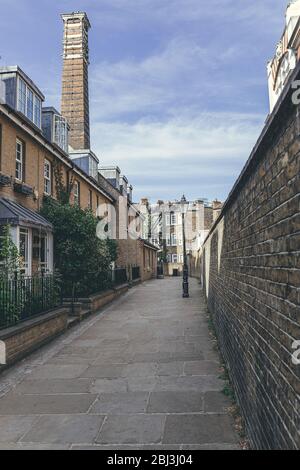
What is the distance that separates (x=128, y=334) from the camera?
33.7 feet

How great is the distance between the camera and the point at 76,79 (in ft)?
90.8

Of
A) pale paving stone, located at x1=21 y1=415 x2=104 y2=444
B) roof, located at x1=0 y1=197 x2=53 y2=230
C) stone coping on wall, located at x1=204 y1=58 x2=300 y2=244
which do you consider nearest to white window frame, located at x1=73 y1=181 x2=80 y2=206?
roof, located at x1=0 y1=197 x2=53 y2=230

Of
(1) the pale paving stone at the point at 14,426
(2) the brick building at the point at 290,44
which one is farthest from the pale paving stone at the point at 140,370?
(2) the brick building at the point at 290,44

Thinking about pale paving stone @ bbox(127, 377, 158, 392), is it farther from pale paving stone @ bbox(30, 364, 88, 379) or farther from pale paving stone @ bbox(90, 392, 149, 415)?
pale paving stone @ bbox(30, 364, 88, 379)

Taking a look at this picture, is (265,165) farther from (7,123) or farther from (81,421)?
(7,123)

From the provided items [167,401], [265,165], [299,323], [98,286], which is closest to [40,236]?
[98,286]

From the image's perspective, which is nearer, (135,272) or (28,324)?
(28,324)

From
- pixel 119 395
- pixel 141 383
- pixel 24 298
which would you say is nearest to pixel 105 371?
pixel 141 383

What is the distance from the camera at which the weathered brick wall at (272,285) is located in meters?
2.44

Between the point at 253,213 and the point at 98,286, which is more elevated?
the point at 253,213

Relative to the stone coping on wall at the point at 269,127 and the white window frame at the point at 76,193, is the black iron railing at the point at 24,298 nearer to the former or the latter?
the stone coping on wall at the point at 269,127

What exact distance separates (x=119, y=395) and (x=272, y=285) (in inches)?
139

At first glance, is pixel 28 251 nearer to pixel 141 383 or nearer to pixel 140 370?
pixel 140 370
